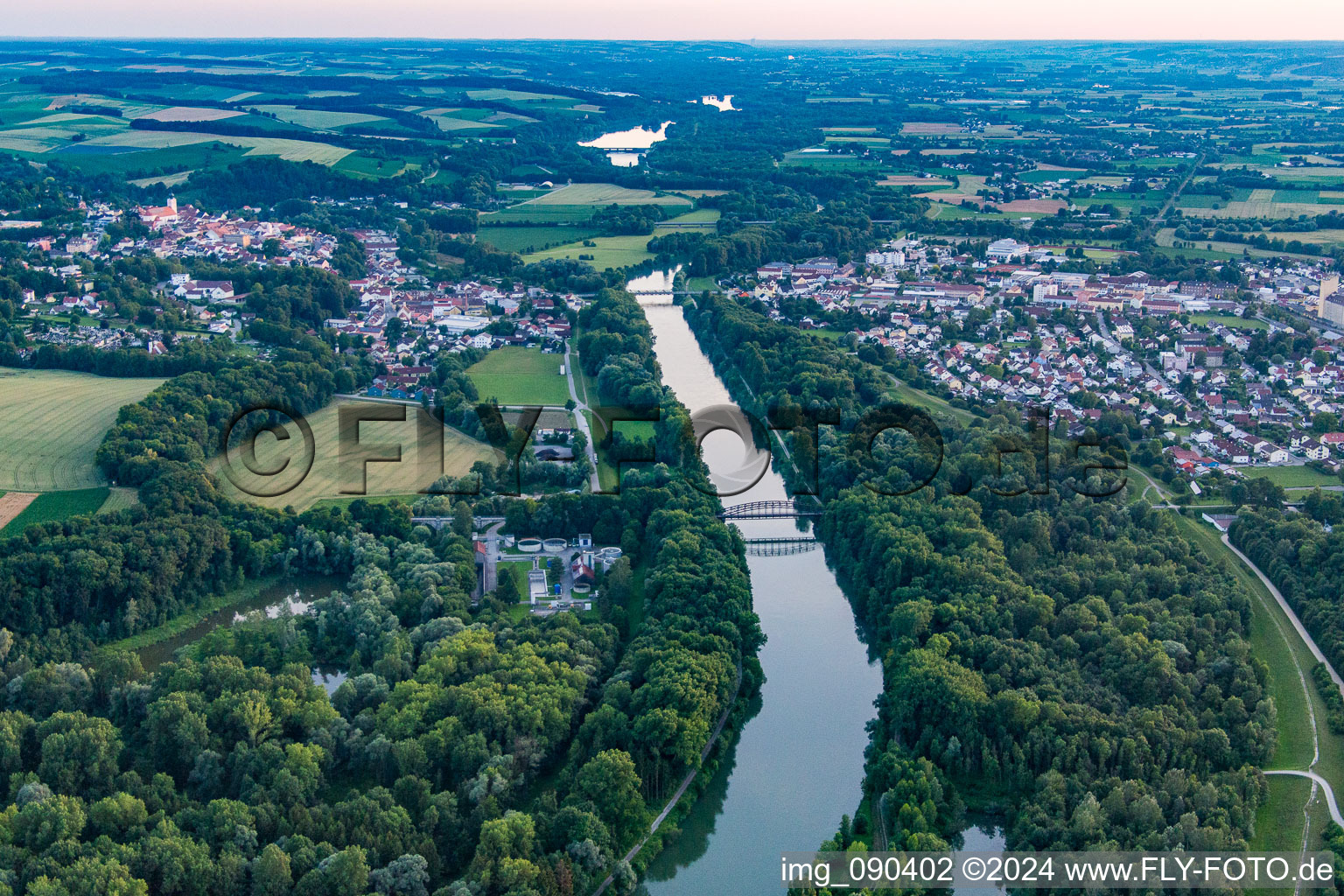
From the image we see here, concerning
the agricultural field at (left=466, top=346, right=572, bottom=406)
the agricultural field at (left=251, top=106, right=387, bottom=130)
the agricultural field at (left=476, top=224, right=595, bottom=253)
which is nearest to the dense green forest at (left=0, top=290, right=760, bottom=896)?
the agricultural field at (left=466, top=346, right=572, bottom=406)

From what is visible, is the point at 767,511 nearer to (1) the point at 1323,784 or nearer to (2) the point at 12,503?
(1) the point at 1323,784

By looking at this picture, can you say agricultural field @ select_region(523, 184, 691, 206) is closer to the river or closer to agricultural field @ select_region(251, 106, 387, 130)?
agricultural field @ select_region(251, 106, 387, 130)

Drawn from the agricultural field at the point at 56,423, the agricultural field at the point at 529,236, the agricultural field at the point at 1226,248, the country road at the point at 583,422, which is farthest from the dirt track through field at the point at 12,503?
the agricultural field at the point at 1226,248

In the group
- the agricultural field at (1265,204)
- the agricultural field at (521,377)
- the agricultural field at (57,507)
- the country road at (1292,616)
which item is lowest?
the agricultural field at (521,377)

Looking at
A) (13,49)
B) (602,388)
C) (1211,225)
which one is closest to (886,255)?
(1211,225)

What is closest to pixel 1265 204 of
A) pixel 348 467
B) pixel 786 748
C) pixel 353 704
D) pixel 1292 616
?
pixel 1292 616

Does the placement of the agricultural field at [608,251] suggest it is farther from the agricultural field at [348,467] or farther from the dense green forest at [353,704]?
the dense green forest at [353,704]
